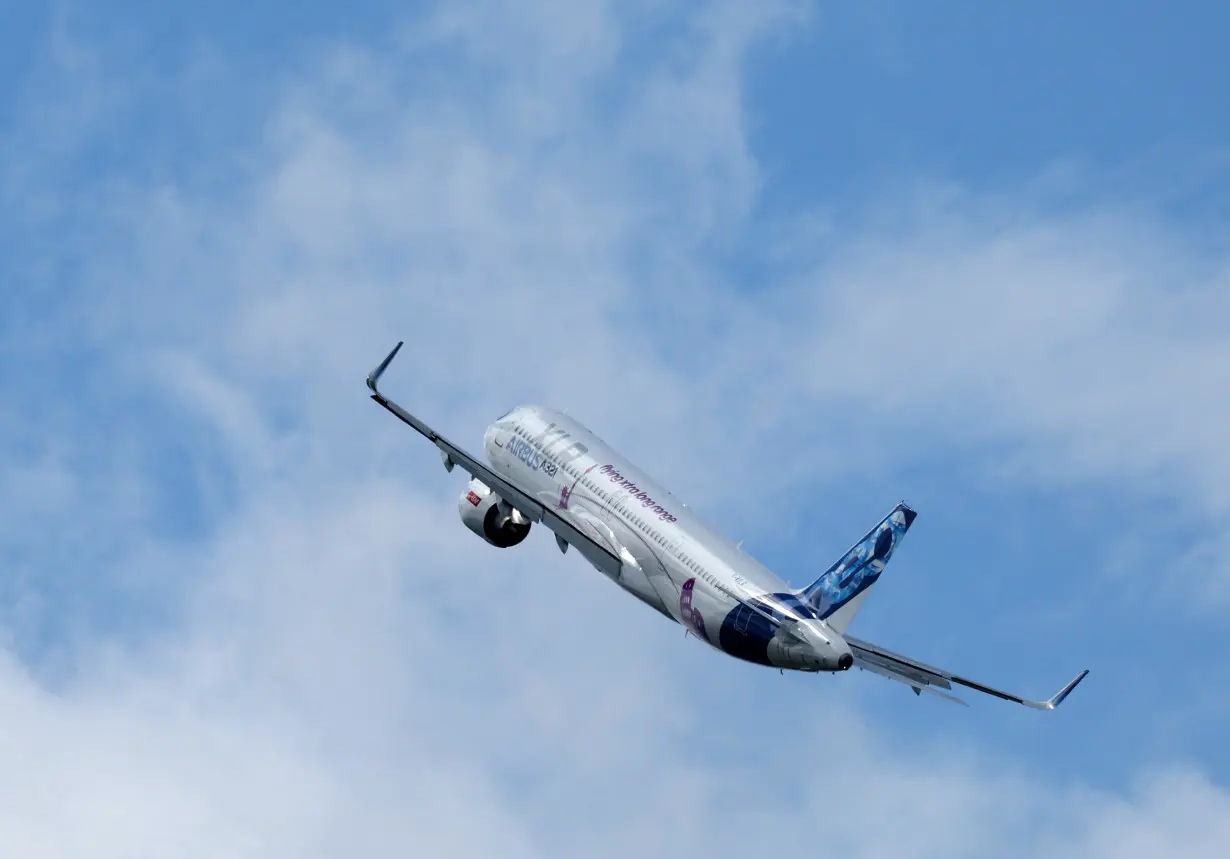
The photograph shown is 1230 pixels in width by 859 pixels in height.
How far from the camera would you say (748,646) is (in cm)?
9050

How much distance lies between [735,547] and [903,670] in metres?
8.04

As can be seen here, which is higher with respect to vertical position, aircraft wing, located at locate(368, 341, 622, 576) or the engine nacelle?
the engine nacelle

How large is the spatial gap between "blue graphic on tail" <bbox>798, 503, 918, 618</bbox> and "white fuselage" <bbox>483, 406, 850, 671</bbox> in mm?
795

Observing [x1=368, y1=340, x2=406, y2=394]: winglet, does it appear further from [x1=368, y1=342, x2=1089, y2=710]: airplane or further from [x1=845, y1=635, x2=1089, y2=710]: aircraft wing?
[x1=845, y1=635, x2=1089, y2=710]: aircraft wing

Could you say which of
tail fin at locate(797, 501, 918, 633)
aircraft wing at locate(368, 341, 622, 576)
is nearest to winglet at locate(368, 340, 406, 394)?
aircraft wing at locate(368, 341, 622, 576)

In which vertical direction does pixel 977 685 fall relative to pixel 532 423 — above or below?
below

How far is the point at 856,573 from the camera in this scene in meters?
88.0

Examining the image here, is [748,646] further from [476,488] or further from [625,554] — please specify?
[476,488]

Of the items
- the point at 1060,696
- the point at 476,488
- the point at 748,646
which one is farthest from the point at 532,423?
the point at 1060,696

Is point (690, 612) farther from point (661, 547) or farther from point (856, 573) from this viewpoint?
point (856, 573)

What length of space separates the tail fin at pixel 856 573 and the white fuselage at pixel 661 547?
0.59 meters

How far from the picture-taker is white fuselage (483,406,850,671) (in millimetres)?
89312

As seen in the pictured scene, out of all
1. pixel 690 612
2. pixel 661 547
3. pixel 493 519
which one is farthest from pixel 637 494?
pixel 493 519

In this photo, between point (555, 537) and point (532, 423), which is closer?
point (555, 537)
